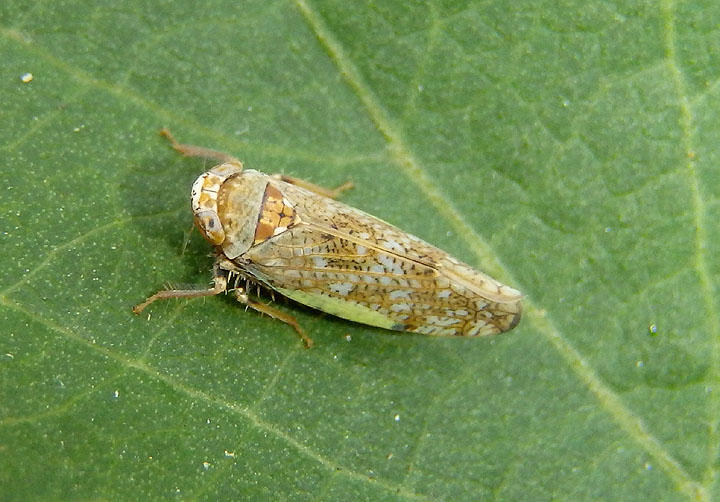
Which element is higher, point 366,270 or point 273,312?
point 366,270

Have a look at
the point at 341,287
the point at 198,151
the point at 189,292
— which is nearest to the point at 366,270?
the point at 341,287

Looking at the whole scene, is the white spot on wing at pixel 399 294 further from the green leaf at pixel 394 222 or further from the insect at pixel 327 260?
the green leaf at pixel 394 222

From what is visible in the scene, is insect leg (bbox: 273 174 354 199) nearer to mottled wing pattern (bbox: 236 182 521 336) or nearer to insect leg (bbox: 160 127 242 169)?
mottled wing pattern (bbox: 236 182 521 336)

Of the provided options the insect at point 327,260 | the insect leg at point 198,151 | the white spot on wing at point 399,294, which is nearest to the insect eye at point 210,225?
the insect at point 327,260

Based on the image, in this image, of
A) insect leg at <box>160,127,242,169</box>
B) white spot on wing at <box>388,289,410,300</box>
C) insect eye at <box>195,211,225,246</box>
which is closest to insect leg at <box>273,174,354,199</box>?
insect leg at <box>160,127,242,169</box>

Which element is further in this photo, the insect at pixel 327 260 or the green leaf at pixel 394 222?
the insect at pixel 327 260

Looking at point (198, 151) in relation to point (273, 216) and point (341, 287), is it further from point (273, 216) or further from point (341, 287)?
point (341, 287)
